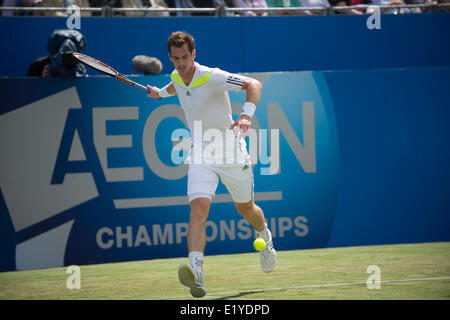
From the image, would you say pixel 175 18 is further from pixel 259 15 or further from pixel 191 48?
pixel 191 48

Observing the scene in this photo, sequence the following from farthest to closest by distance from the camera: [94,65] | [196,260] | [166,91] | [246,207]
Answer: [94,65]
[166,91]
[246,207]
[196,260]

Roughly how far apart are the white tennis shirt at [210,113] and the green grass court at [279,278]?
1.17 m

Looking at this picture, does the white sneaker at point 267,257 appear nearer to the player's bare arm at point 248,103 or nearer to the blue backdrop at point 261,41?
the player's bare arm at point 248,103

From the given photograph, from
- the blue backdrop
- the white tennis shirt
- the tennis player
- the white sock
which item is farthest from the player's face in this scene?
the blue backdrop

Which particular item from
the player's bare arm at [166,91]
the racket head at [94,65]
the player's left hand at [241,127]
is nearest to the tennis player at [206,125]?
the player's left hand at [241,127]

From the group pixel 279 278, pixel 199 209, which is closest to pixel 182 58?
pixel 199 209

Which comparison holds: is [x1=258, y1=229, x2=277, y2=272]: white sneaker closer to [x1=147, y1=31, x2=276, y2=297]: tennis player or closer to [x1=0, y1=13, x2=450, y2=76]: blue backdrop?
[x1=147, y1=31, x2=276, y2=297]: tennis player

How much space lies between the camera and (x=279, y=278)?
21.9 ft

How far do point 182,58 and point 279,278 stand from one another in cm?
230

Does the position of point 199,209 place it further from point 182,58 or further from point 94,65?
point 94,65

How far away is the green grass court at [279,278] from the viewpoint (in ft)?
19.1

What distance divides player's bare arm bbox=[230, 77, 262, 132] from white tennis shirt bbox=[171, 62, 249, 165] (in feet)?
0.25
